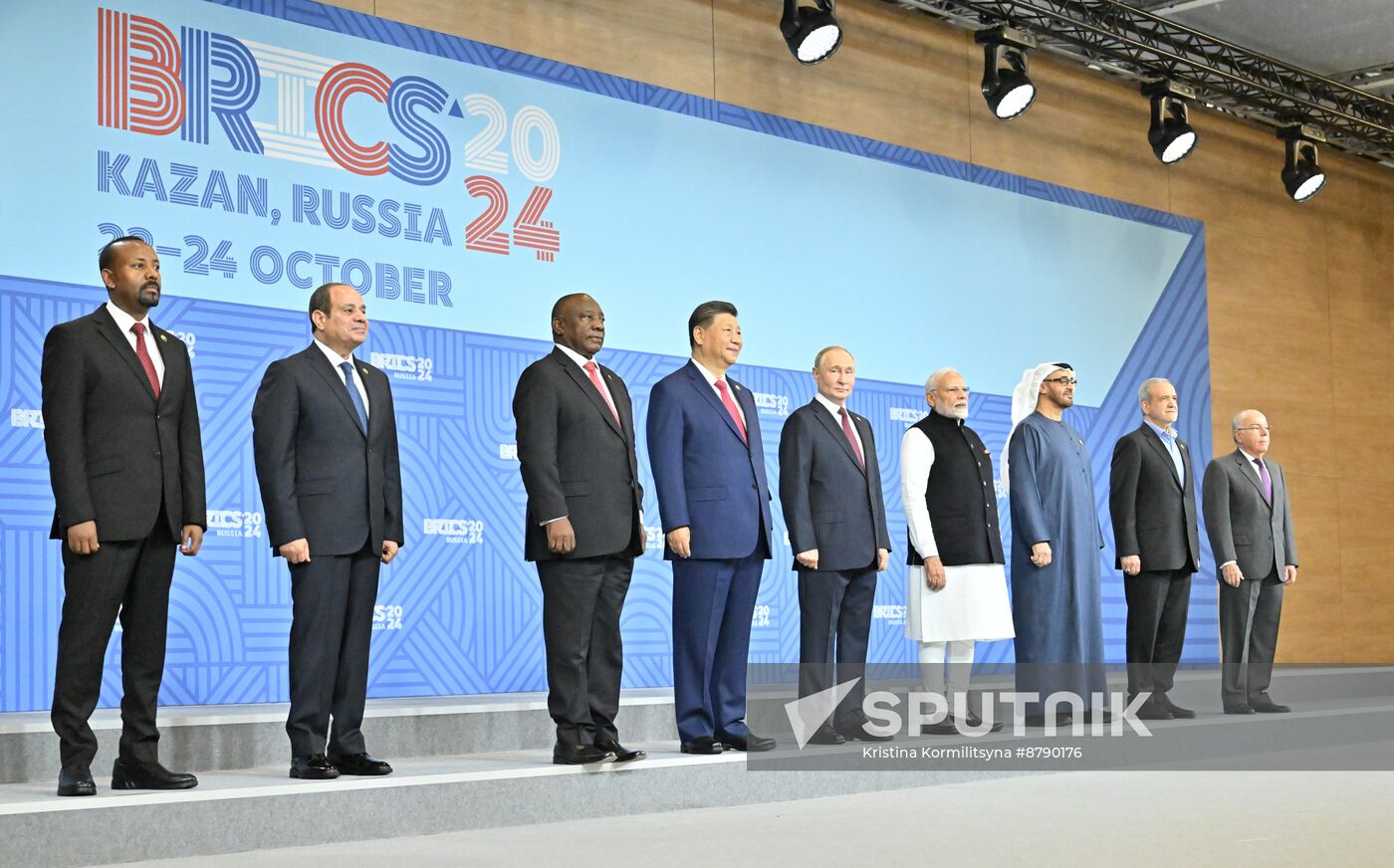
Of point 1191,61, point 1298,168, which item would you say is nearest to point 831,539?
point 1191,61

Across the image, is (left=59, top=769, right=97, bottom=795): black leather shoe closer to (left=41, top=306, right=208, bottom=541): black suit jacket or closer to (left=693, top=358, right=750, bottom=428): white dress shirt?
(left=41, top=306, right=208, bottom=541): black suit jacket

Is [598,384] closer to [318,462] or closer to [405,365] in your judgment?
[318,462]

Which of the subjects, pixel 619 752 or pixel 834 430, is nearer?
pixel 619 752

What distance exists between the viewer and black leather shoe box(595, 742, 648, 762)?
14.1ft

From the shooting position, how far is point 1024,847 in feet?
10.7

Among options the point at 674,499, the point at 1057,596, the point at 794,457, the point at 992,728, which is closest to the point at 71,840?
the point at 674,499

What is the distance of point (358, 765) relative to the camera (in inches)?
161

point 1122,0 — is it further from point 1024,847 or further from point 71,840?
point 71,840

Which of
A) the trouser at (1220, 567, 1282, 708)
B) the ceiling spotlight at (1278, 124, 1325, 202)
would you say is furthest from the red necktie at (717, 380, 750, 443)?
the ceiling spotlight at (1278, 124, 1325, 202)

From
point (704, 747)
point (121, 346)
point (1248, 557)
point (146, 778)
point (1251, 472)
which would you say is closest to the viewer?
point (146, 778)

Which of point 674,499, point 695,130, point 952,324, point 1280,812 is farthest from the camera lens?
point 952,324

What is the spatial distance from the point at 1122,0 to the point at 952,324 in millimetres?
2309

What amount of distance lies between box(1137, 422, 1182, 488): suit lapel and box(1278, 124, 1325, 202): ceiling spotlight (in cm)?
428

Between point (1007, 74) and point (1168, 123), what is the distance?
1.36 m
